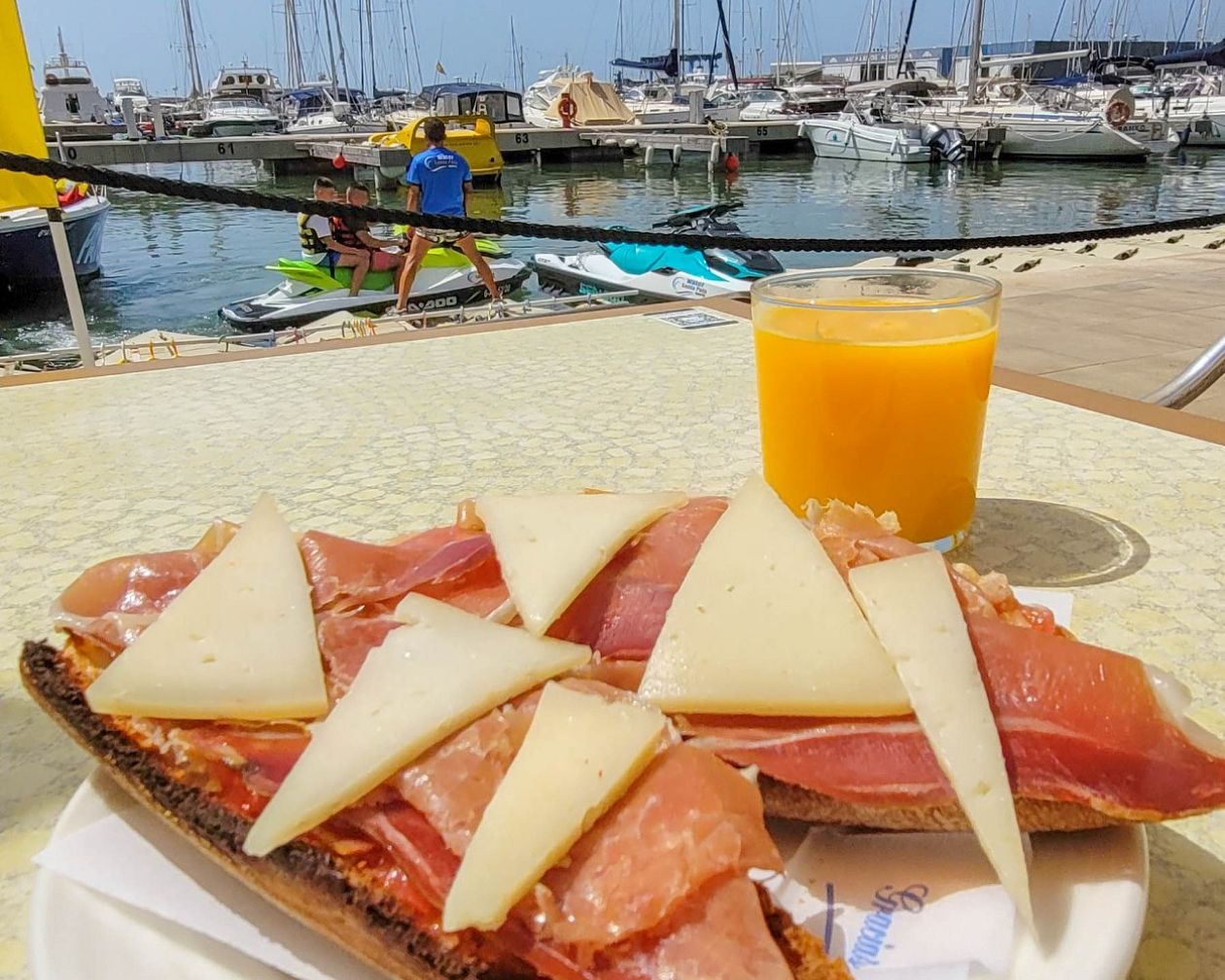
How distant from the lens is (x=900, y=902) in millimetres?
500

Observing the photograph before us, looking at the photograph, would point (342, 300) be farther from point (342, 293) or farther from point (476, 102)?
point (476, 102)

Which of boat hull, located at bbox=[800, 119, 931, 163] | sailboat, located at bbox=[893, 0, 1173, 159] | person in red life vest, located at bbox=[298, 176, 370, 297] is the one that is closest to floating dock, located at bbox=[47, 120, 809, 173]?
boat hull, located at bbox=[800, 119, 931, 163]

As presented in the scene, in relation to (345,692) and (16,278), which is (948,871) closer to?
(345,692)

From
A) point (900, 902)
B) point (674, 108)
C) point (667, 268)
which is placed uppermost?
point (674, 108)

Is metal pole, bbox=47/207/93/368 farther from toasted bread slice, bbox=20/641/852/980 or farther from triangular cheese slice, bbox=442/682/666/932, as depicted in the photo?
triangular cheese slice, bbox=442/682/666/932

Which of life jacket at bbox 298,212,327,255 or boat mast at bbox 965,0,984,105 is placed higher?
boat mast at bbox 965,0,984,105

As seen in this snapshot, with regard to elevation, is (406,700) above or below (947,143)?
above

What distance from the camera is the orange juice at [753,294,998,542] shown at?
999mm

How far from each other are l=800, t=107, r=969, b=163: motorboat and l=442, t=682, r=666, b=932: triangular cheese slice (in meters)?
24.3

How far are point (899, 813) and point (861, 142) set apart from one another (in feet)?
85.3

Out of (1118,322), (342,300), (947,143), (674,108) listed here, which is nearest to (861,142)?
(947,143)

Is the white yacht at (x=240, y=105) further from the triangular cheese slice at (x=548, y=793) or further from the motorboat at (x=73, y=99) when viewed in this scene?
the triangular cheese slice at (x=548, y=793)

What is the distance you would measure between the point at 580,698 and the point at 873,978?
0.19 meters

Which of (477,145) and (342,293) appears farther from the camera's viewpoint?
(477,145)
